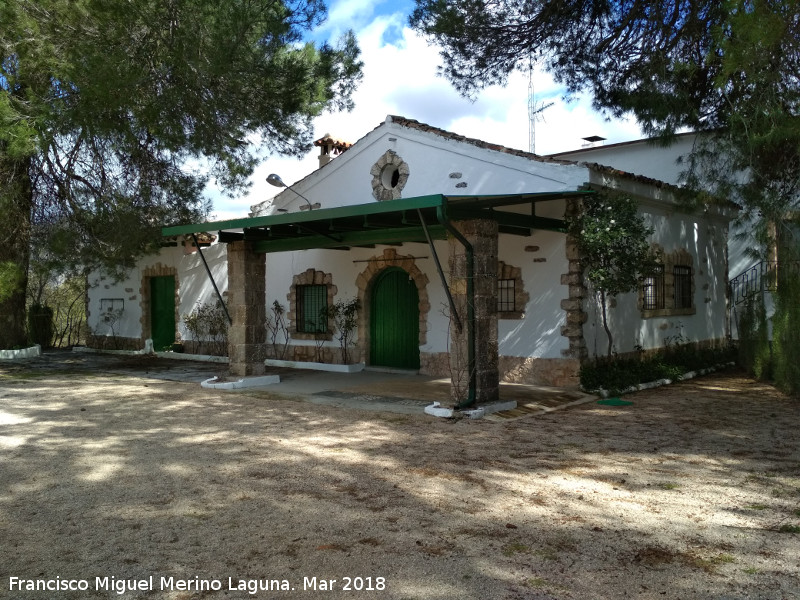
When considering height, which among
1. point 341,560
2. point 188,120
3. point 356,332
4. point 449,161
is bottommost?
point 341,560

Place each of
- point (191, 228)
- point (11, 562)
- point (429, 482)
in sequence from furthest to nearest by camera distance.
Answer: point (191, 228), point (429, 482), point (11, 562)

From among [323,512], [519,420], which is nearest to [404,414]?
[519,420]

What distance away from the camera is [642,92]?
8594 millimetres

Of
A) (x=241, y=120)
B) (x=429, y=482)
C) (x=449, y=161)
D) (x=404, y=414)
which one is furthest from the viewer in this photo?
(x=241, y=120)

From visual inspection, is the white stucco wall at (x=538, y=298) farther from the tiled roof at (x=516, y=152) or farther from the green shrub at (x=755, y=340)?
the green shrub at (x=755, y=340)

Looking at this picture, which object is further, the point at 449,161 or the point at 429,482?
the point at 449,161

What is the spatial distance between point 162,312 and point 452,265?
998 cm

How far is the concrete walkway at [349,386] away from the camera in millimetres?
8383

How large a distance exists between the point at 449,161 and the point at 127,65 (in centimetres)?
511

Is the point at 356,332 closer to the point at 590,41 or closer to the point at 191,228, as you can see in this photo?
the point at 191,228

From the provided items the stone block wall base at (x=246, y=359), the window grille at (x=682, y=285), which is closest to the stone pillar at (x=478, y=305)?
the stone block wall base at (x=246, y=359)

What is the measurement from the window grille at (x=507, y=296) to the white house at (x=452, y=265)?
23mm

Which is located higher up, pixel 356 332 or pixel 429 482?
pixel 356 332

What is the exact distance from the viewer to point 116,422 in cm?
738
